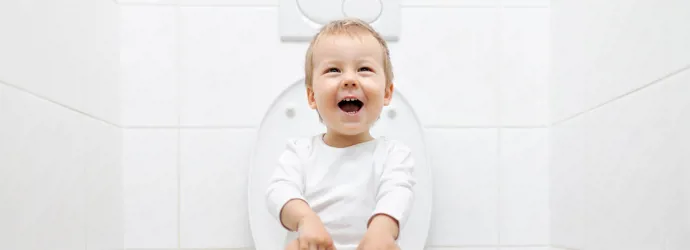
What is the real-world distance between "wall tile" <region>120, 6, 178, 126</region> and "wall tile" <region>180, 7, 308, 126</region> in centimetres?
3

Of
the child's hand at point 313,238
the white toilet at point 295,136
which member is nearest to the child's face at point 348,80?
the child's hand at point 313,238

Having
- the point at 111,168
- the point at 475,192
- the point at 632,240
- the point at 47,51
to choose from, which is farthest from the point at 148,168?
the point at 632,240

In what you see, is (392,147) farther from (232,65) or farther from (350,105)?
(232,65)

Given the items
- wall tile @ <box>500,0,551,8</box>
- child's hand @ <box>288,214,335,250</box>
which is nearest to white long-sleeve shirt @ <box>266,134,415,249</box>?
child's hand @ <box>288,214,335,250</box>

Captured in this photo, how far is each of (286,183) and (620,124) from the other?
1.96 feet

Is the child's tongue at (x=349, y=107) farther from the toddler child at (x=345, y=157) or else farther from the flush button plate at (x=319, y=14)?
the flush button plate at (x=319, y=14)

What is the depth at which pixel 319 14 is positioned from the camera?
5.40ft

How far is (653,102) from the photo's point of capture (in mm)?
1126

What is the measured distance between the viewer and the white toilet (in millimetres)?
1530

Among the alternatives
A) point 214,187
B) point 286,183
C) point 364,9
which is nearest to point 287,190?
point 286,183

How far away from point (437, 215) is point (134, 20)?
84 centimetres

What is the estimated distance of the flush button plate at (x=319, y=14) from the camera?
1.64 m

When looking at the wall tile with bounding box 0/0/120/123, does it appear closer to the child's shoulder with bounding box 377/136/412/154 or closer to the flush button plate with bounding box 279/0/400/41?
the flush button plate with bounding box 279/0/400/41

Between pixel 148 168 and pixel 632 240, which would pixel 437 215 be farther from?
pixel 148 168
